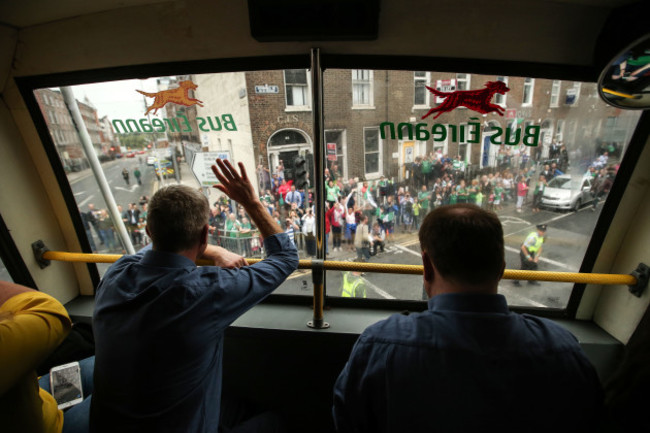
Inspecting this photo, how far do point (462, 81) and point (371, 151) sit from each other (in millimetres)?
651

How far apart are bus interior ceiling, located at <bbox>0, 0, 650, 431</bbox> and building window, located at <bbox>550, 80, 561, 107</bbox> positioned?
0.17ft

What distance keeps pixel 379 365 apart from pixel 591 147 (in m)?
2.05

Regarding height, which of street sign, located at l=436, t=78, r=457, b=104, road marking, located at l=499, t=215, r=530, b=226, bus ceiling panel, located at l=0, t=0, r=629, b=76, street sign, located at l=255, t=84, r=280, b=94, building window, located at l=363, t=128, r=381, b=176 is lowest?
road marking, located at l=499, t=215, r=530, b=226

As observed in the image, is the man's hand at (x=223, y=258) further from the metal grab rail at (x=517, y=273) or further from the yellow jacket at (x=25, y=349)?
the yellow jacket at (x=25, y=349)

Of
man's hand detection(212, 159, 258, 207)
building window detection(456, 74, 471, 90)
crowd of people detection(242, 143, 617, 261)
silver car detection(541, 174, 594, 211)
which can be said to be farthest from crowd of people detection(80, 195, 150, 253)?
silver car detection(541, 174, 594, 211)

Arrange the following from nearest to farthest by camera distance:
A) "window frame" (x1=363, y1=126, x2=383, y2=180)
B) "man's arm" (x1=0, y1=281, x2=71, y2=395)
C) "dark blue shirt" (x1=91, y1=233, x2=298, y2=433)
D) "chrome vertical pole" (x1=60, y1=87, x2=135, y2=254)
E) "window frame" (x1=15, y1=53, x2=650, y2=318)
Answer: "man's arm" (x1=0, y1=281, x2=71, y2=395) → "dark blue shirt" (x1=91, y1=233, x2=298, y2=433) → "window frame" (x1=15, y1=53, x2=650, y2=318) → "window frame" (x1=363, y1=126, x2=383, y2=180) → "chrome vertical pole" (x1=60, y1=87, x2=135, y2=254)

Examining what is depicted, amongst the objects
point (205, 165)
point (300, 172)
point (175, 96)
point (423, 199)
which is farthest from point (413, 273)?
point (175, 96)

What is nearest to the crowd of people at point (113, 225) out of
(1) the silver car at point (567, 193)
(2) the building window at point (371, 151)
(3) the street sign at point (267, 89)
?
(3) the street sign at point (267, 89)

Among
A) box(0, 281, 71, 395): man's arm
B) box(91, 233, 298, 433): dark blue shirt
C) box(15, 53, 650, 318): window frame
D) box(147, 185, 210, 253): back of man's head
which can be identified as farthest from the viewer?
box(15, 53, 650, 318): window frame

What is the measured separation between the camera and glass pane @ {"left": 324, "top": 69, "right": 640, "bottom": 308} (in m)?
1.75

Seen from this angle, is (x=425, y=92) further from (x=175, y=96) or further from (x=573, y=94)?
(x=175, y=96)

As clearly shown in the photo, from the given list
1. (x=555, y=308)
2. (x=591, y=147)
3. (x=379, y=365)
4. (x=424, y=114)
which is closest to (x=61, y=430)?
(x=379, y=365)

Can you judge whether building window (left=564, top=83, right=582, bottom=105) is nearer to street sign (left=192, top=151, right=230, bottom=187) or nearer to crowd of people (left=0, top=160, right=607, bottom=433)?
crowd of people (left=0, top=160, right=607, bottom=433)

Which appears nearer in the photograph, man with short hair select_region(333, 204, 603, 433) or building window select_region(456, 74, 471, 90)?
man with short hair select_region(333, 204, 603, 433)
